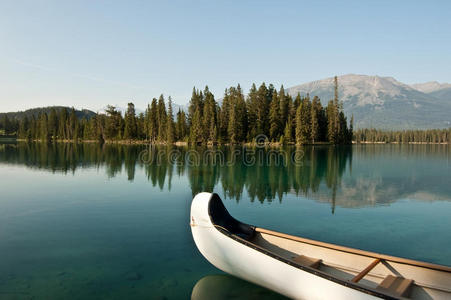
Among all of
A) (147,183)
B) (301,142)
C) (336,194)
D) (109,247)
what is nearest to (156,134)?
(301,142)

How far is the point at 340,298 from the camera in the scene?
5.90 metres

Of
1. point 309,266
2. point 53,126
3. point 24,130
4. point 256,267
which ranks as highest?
point 53,126

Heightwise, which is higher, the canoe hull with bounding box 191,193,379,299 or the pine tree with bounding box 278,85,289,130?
the pine tree with bounding box 278,85,289,130

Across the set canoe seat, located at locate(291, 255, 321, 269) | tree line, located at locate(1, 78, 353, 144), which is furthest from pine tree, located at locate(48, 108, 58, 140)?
canoe seat, located at locate(291, 255, 321, 269)

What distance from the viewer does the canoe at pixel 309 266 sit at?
607cm

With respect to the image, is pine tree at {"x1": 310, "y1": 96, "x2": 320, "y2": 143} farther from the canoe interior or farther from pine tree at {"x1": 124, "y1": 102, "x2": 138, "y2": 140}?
the canoe interior

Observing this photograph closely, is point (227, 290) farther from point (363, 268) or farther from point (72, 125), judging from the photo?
point (72, 125)

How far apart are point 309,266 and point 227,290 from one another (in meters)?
2.34

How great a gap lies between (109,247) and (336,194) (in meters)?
16.3

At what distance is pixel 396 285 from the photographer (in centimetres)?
630

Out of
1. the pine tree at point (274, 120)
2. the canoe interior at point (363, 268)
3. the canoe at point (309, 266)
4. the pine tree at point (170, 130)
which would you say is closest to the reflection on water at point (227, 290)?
the canoe at point (309, 266)

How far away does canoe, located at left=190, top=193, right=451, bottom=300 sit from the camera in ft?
19.9

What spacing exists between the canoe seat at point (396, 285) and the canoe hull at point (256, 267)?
980 millimetres

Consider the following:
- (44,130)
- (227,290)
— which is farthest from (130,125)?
(227,290)
